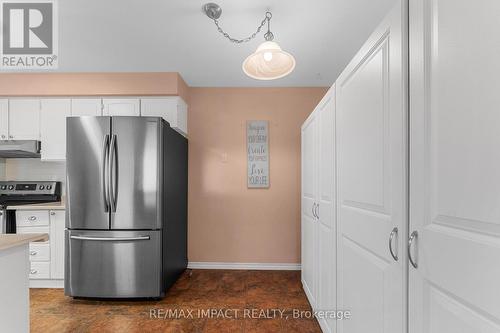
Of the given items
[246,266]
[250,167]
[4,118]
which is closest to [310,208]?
[250,167]

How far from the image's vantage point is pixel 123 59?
9.45 feet

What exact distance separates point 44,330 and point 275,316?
190 cm

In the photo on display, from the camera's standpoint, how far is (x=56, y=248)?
298cm

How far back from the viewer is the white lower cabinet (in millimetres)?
2965

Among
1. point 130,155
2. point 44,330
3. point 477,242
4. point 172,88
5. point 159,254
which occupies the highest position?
point 172,88

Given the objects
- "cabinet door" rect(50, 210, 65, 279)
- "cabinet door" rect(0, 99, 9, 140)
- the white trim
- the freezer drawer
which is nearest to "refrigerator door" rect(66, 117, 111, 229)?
the freezer drawer

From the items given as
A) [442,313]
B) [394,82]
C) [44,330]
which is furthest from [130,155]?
[442,313]

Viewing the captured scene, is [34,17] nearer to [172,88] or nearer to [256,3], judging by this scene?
[172,88]

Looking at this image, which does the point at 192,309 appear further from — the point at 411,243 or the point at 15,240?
the point at 411,243

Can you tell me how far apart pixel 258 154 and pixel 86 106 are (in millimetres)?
2195

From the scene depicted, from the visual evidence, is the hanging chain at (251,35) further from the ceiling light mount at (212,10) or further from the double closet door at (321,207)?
the double closet door at (321,207)

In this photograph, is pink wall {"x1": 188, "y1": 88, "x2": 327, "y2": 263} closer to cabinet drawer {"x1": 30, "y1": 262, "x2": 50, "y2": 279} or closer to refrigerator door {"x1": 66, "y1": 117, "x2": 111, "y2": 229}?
refrigerator door {"x1": 66, "y1": 117, "x2": 111, "y2": 229}

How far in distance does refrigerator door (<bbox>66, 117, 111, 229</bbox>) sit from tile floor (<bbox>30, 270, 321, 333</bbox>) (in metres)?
0.78

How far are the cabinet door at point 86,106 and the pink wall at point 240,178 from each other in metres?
1.13
